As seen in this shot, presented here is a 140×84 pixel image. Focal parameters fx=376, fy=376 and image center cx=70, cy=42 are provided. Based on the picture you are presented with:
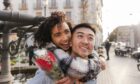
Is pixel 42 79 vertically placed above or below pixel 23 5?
below

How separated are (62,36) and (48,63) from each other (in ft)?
0.83

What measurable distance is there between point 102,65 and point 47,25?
42 centimetres

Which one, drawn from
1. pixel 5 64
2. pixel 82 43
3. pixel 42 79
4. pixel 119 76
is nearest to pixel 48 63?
pixel 42 79

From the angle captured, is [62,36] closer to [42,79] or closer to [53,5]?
[42,79]

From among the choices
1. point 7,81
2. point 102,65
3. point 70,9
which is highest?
point 70,9

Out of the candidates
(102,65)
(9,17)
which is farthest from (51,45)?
(9,17)

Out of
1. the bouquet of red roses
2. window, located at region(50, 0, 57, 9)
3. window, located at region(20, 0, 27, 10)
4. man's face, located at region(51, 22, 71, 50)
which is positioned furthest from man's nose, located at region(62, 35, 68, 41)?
window, located at region(20, 0, 27, 10)

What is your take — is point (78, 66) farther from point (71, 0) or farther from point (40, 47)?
point (71, 0)

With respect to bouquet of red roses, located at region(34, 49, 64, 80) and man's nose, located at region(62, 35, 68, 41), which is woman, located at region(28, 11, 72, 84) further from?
bouquet of red roses, located at region(34, 49, 64, 80)

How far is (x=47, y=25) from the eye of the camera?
2.20 metres

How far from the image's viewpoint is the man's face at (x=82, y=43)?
210cm

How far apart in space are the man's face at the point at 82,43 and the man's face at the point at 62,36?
37 millimetres

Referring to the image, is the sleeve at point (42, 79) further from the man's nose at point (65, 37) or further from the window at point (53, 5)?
the window at point (53, 5)

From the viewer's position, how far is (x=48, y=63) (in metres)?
1.96
